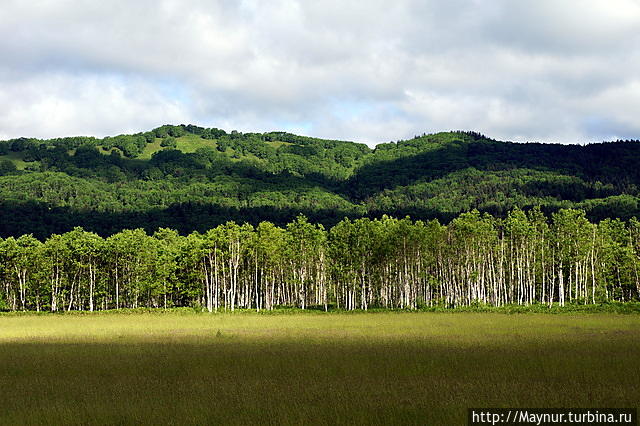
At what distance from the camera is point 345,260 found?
99.4 metres

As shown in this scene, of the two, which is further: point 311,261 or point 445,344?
point 311,261

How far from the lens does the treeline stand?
316ft

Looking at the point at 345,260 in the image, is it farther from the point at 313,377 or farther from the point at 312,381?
the point at 312,381

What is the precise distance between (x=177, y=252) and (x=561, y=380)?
96.2m

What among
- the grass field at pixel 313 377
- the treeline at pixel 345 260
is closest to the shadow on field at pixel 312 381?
the grass field at pixel 313 377

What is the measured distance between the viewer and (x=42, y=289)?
10662 centimetres

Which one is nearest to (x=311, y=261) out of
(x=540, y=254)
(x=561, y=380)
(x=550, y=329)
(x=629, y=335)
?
(x=540, y=254)

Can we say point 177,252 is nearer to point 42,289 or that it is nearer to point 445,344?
point 42,289

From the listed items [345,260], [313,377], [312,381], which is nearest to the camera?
[312,381]

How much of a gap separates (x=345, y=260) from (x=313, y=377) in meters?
74.6

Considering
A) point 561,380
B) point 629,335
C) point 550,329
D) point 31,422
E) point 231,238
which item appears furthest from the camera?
point 231,238

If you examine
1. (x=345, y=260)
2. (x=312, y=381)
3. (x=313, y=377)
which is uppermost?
(x=345, y=260)

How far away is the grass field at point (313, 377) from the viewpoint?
1850cm

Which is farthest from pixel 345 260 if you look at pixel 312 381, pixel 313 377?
pixel 312 381
